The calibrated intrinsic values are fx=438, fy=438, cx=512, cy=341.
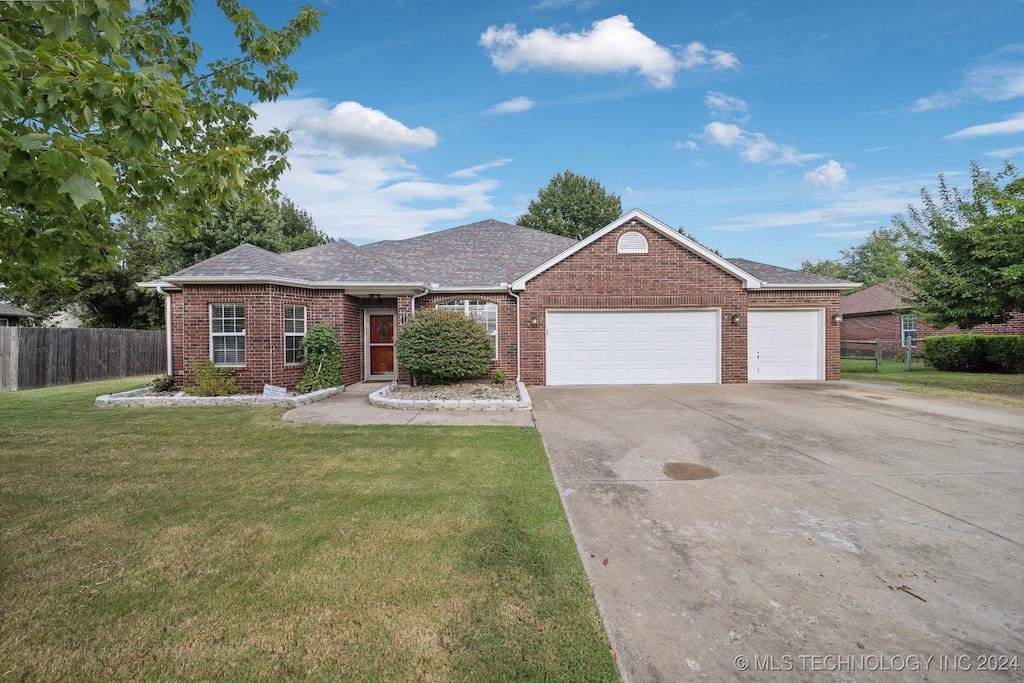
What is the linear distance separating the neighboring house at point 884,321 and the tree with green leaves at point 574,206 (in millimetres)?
16287

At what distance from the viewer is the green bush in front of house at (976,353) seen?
52.7ft

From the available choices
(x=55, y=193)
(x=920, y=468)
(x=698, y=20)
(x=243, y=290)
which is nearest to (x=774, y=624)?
(x=920, y=468)

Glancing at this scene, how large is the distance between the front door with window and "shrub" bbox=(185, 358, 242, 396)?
3.90 m

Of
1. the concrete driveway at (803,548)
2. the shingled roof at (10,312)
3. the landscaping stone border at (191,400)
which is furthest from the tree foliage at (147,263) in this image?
the concrete driveway at (803,548)

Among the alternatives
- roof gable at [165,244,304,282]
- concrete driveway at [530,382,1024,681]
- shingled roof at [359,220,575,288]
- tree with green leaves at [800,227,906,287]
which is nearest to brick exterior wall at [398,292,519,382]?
shingled roof at [359,220,575,288]

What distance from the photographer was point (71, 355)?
14266mm

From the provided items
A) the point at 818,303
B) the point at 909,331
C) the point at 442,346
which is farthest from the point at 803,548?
the point at 909,331

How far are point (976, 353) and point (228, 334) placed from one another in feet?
84.8

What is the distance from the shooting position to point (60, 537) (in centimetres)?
345

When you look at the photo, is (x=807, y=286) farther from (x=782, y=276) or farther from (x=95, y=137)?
(x=95, y=137)

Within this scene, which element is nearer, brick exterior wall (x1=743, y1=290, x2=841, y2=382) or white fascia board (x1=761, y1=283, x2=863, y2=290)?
white fascia board (x1=761, y1=283, x2=863, y2=290)

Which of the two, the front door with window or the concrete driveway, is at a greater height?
the front door with window

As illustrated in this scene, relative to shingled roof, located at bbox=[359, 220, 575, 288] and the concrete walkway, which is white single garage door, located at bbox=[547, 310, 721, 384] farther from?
the concrete walkway

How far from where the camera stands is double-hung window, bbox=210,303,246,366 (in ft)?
35.6
